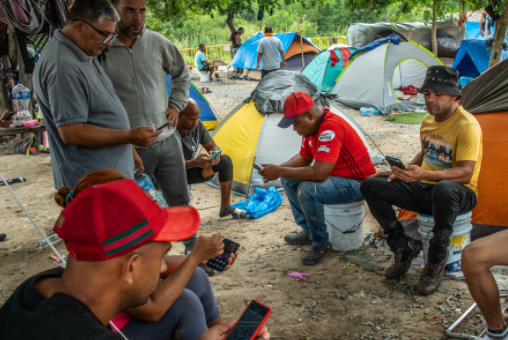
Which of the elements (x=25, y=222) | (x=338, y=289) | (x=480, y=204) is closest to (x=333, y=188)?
(x=338, y=289)

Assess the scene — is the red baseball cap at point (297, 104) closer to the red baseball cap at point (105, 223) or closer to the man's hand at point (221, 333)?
the man's hand at point (221, 333)

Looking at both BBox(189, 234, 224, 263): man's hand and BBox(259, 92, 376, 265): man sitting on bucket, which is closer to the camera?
BBox(189, 234, 224, 263): man's hand

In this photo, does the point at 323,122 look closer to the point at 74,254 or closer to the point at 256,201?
the point at 256,201

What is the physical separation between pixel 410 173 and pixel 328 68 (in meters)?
9.11

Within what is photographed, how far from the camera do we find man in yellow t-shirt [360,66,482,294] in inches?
105

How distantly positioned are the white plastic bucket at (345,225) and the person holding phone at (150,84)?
4.15ft

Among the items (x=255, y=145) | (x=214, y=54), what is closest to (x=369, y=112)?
(x=255, y=145)

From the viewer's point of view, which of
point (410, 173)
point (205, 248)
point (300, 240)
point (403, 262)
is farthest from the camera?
point (300, 240)

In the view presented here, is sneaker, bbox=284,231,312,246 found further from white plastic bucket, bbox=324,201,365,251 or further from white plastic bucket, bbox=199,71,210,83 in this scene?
white plastic bucket, bbox=199,71,210,83

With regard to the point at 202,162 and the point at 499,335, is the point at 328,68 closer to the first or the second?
the point at 202,162

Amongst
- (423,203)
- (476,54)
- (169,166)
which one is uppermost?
(476,54)

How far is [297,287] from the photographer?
3.04 m

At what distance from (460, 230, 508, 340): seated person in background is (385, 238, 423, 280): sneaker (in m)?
0.83

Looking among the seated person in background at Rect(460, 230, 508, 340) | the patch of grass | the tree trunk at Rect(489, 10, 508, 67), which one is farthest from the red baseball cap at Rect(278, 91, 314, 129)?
the patch of grass
